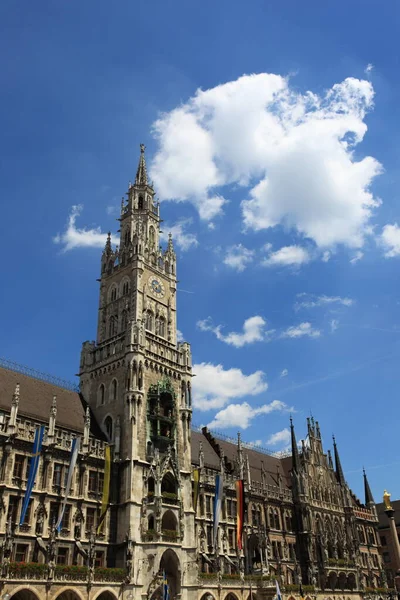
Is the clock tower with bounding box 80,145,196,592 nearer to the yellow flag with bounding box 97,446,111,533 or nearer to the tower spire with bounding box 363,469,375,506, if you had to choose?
the yellow flag with bounding box 97,446,111,533

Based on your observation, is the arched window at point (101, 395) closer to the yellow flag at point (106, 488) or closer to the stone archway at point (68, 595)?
the yellow flag at point (106, 488)

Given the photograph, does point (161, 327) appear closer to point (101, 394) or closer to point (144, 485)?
point (101, 394)

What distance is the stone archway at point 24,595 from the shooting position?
3872 cm

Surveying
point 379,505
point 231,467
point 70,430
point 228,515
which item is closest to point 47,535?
point 70,430

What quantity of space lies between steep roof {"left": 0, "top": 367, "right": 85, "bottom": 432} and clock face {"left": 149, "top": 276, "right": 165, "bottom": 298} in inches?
567

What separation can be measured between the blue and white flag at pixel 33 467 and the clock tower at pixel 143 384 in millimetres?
9761

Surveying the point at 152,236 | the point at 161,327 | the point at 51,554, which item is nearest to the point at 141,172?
the point at 152,236

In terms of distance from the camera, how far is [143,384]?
2162 inches

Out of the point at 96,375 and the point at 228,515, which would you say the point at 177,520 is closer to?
the point at 228,515

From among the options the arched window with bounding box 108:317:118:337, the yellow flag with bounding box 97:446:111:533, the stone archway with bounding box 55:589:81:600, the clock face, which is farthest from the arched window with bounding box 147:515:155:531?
the clock face

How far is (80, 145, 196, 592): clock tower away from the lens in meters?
50.1

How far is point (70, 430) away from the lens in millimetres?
50500

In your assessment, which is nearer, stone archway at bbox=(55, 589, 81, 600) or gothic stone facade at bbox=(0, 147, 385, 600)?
stone archway at bbox=(55, 589, 81, 600)

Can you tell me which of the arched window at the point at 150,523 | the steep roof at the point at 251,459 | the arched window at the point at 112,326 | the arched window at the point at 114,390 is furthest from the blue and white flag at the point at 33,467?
the steep roof at the point at 251,459
